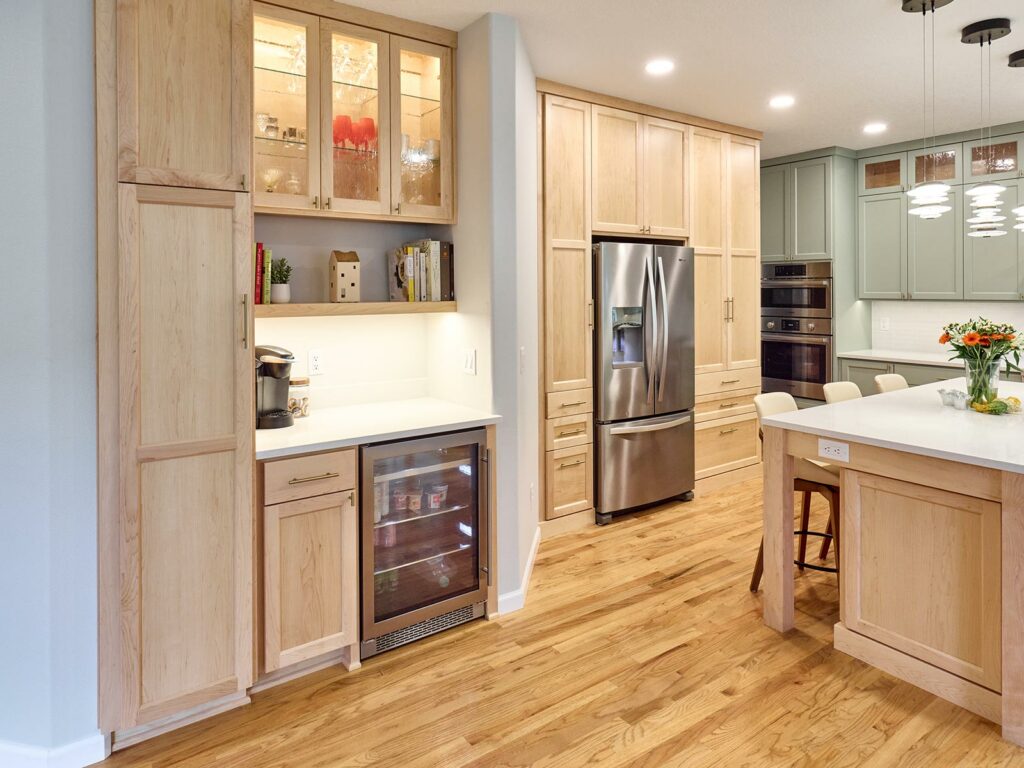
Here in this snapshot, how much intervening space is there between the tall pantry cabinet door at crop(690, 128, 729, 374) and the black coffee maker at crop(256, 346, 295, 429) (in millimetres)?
2902

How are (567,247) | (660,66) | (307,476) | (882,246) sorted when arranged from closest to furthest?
(307,476) < (660,66) < (567,247) < (882,246)

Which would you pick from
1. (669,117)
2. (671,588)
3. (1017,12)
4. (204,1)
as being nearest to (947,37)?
(1017,12)

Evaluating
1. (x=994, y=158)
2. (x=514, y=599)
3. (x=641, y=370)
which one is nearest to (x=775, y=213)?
(x=994, y=158)

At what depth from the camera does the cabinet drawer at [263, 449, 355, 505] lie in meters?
2.35

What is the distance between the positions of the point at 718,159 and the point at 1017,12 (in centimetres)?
194

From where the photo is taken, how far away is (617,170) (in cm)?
418

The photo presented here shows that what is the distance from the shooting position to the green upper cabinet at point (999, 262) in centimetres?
489

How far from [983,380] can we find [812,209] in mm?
3196

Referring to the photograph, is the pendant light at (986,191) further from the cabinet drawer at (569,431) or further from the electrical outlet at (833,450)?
the cabinet drawer at (569,431)

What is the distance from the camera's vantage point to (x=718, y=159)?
478cm

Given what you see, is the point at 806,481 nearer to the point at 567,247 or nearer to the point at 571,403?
the point at 571,403

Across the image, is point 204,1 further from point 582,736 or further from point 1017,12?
point 1017,12

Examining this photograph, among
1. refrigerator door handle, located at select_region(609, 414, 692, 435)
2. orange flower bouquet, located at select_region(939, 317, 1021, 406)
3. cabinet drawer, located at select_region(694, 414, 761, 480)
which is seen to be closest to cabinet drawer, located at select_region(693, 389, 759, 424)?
cabinet drawer, located at select_region(694, 414, 761, 480)

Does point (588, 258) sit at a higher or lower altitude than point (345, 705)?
higher
